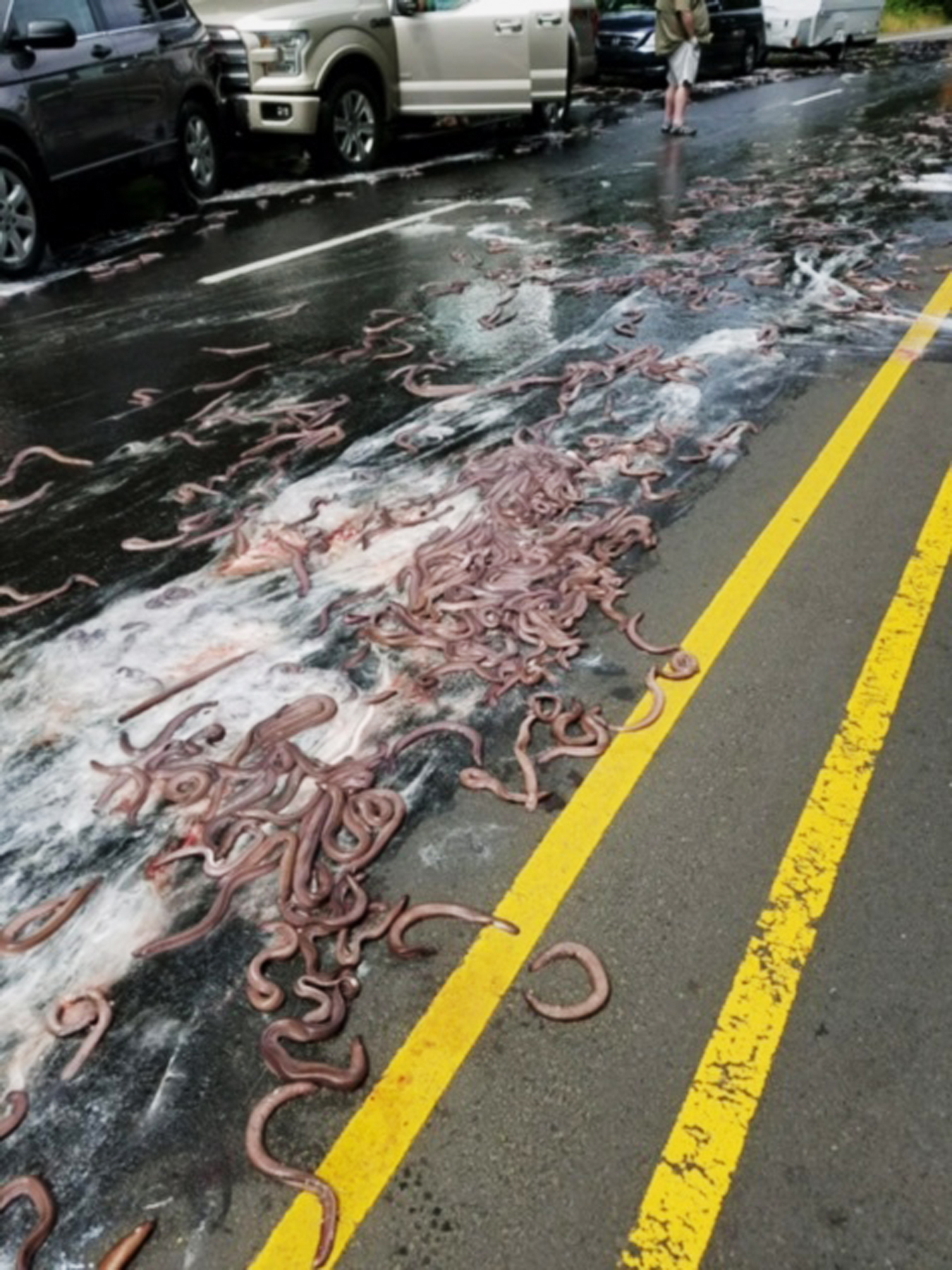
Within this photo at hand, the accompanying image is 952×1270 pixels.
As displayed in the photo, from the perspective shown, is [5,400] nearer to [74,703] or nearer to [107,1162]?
[74,703]

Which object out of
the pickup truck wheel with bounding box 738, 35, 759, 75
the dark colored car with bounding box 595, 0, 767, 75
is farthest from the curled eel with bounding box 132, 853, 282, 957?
the pickup truck wheel with bounding box 738, 35, 759, 75

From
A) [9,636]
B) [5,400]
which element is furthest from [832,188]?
[9,636]

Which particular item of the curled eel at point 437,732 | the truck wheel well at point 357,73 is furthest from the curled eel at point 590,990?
the truck wheel well at point 357,73

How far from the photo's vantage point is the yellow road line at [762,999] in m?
2.07

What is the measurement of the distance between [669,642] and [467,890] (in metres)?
1.39

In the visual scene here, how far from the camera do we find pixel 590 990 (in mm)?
2531

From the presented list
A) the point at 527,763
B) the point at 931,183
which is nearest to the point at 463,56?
the point at 931,183

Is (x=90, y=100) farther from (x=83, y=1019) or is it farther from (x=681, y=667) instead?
(x=83, y=1019)

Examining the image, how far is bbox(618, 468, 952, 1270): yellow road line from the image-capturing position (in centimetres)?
207

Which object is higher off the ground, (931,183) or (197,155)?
(197,155)

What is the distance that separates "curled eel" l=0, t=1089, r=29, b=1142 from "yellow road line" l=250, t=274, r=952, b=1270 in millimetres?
623

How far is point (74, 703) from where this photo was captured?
355 cm

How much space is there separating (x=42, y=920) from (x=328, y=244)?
770cm

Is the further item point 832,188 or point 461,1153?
point 832,188
